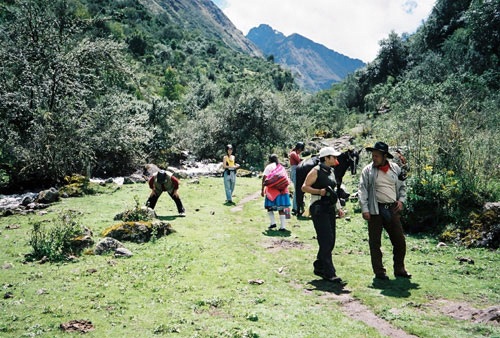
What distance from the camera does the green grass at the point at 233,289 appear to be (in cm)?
574

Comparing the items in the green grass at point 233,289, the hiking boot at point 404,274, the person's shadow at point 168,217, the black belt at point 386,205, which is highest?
the black belt at point 386,205

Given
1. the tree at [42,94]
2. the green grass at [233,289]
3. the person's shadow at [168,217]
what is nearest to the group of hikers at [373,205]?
the green grass at [233,289]

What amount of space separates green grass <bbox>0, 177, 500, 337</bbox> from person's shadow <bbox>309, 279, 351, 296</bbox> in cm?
2

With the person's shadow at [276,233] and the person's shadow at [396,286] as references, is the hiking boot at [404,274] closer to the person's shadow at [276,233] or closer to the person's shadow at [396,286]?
the person's shadow at [396,286]

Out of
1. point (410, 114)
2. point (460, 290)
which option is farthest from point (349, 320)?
point (410, 114)

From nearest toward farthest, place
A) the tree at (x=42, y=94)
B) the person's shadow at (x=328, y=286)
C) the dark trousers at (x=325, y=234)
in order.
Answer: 1. the person's shadow at (x=328, y=286)
2. the dark trousers at (x=325, y=234)
3. the tree at (x=42, y=94)

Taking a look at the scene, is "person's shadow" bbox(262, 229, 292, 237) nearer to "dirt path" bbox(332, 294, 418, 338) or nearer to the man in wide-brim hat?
the man in wide-brim hat

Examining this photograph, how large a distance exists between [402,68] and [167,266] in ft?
235

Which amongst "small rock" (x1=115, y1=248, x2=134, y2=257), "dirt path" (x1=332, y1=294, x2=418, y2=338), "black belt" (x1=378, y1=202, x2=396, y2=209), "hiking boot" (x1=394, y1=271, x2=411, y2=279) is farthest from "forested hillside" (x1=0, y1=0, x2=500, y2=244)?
"small rock" (x1=115, y1=248, x2=134, y2=257)

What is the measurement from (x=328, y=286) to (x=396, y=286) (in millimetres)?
1294

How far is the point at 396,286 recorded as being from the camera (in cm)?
749

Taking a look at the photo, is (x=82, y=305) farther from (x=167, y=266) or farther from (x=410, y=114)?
(x=410, y=114)

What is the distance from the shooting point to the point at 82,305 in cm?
648

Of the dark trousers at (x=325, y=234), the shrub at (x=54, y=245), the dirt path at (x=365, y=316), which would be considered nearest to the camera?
the dirt path at (x=365, y=316)
